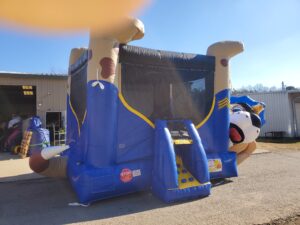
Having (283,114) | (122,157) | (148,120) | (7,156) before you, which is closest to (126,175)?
(122,157)

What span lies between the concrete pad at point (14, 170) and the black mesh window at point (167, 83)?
3.22 m

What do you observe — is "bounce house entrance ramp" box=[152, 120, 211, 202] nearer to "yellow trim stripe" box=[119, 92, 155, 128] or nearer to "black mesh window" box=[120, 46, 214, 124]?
"yellow trim stripe" box=[119, 92, 155, 128]

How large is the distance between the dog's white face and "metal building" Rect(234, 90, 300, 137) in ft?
33.5

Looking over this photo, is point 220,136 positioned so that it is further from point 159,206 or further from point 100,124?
point 100,124

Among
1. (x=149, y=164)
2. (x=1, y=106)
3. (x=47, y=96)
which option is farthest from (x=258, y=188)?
(x=1, y=106)

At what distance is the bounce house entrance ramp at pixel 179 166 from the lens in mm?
4062

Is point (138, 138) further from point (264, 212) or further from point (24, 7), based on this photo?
point (24, 7)

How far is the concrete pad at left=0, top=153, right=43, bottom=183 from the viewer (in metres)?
5.97

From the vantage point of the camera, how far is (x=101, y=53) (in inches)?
165

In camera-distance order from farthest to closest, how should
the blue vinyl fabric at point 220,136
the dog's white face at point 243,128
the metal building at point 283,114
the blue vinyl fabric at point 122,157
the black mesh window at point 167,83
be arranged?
1. the metal building at point 283,114
2. the dog's white face at point 243,128
3. the blue vinyl fabric at point 220,136
4. the black mesh window at point 167,83
5. the blue vinyl fabric at point 122,157

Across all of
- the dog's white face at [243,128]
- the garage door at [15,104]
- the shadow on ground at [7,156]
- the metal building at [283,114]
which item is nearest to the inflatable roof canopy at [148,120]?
the dog's white face at [243,128]

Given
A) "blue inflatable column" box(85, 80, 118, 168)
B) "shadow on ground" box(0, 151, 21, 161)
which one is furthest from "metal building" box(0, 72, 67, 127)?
"blue inflatable column" box(85, 80, 118, 168)

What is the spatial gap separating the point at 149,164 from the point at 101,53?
2015 mm

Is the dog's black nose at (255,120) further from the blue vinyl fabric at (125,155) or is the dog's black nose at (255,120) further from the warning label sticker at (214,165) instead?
the blue vinyl fabric at (125,155)
